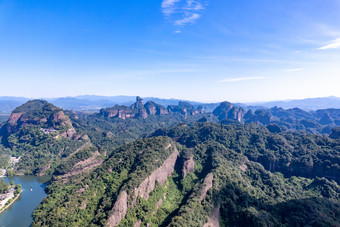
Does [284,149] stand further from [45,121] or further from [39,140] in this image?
[45,121]

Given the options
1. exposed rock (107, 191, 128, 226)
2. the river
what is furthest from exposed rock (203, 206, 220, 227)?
the river

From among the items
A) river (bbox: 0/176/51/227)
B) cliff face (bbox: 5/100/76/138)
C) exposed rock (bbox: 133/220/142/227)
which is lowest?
river (bbox: 0/176/51/227)

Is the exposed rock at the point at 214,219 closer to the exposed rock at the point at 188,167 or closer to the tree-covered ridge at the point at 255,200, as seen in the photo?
the tree-covered ridge at the point at 255,200

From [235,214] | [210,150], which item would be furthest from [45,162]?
[235,214]

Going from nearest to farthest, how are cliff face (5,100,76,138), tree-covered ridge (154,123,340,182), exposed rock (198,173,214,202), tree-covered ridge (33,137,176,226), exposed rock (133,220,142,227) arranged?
1. exposed rock (133,220,142,227)
2. tree-covered ridge (33,137,176,226)
3. exposed rock (198,173,214,202)
4. tree-covered ridge (154,123,340,182)
5. cliff face (5,100,76,138)

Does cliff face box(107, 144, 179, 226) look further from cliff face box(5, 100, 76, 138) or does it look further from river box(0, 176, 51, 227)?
cliff face box(5, 100, 76, 138)

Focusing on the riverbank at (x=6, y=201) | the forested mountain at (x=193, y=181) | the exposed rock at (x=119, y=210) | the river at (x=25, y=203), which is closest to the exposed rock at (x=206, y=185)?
the forested mountain at (x=193, y=181)

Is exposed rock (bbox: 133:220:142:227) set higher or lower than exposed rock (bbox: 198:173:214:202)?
lower
